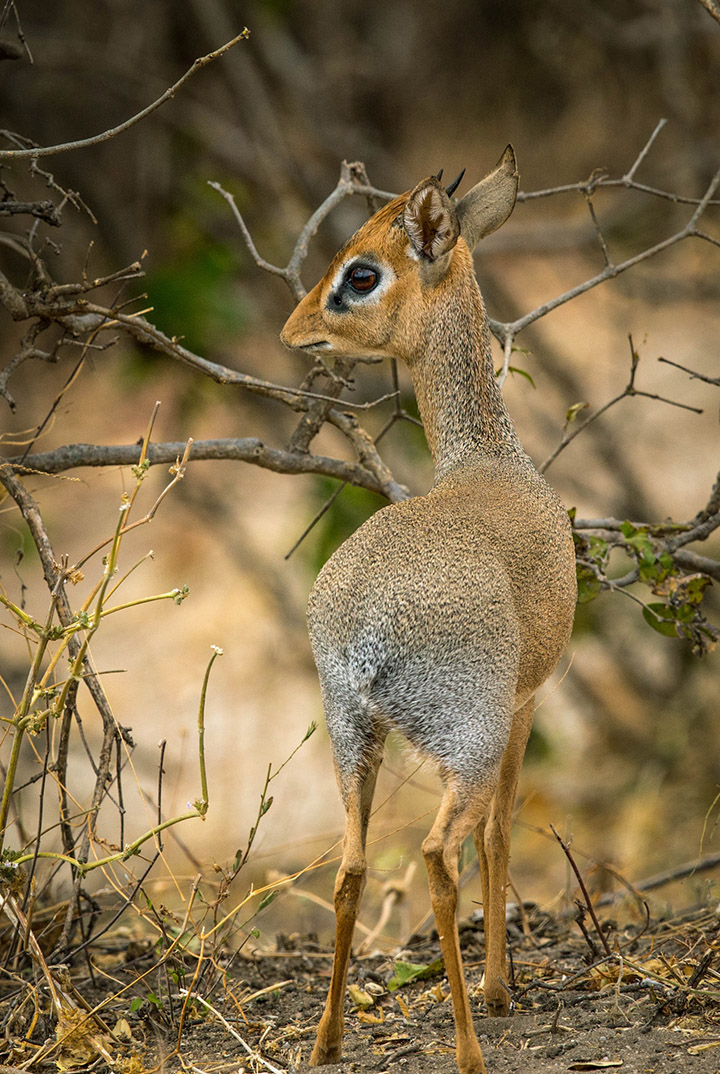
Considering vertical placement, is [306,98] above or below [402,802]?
above

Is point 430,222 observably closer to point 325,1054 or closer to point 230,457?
point 230,457

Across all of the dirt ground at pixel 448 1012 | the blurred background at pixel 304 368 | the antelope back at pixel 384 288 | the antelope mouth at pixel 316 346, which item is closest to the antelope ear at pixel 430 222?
the antelope back at pixel 384 288

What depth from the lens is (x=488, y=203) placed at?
3.47 m

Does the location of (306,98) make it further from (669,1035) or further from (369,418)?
(669,1035)

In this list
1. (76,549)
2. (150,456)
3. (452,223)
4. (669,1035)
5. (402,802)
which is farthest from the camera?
(76,549)

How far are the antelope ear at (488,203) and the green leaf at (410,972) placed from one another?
7.09 feet

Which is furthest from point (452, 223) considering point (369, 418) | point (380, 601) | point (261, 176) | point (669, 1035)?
point (261, 176)

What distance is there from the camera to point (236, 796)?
791cm

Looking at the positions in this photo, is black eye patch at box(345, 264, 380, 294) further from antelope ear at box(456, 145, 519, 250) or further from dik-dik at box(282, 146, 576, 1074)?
antelope ear at box(456, 145, 519, 250)

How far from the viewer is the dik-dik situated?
248cm

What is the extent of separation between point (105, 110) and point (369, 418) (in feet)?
11.1

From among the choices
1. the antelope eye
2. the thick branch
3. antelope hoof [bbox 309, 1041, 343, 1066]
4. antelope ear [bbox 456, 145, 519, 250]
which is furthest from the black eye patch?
antelope hoof [bbox 309, 1041, 343, 1066]

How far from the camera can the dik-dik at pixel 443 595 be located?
2.48 metres

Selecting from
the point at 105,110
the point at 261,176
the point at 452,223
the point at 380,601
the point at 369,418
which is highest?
the point at 105,110
